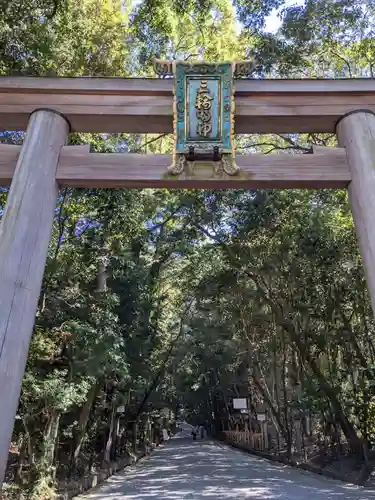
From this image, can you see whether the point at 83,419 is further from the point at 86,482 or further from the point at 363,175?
the point at 363,175

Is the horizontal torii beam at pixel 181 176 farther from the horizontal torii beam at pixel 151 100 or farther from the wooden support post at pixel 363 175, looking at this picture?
the horizontal torii beam at pixel 151 100

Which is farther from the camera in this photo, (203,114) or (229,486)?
(229,486)

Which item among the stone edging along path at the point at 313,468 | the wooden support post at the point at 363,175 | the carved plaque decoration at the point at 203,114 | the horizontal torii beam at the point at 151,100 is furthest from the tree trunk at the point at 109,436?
the wooden support post at the point at 363,175

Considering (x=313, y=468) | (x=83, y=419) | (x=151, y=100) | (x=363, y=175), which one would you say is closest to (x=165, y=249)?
(x=83, y=419)

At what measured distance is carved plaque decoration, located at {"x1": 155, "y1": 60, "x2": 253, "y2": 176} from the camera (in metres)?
4.11

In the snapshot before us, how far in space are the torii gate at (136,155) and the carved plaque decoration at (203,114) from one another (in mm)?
112

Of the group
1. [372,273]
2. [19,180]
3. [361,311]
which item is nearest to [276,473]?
[361,311]

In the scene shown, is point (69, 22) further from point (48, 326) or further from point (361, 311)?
point (361, 311)

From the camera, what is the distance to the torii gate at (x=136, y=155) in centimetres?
370

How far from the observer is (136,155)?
13.7 feet

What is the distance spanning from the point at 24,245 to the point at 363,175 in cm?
296

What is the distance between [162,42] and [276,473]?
43.6 feet

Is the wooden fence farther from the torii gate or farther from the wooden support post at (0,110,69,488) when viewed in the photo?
the wooden support post at (0,110,69,488)

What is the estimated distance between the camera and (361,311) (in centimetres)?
1306
